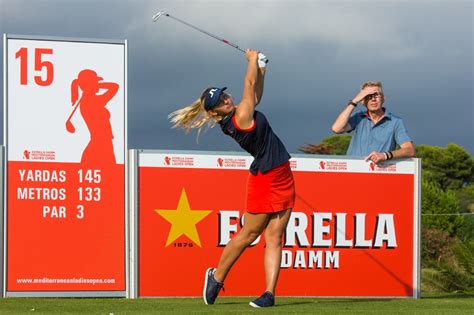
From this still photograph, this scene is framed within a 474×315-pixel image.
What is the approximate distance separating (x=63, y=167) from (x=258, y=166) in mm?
2830

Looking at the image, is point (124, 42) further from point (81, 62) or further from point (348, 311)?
point (348, 311)

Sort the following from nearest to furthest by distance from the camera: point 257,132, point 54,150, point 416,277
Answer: point 257,132 < point 54,150 < point 416,277

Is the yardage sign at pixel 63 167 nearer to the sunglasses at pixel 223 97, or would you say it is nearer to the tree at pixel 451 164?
the sunglasses at pixel 223 97

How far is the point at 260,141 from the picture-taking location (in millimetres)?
9297

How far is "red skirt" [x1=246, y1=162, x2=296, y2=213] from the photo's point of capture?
9.33 m

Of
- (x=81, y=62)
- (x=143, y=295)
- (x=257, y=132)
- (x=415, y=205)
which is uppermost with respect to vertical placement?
(x=81, y=62)

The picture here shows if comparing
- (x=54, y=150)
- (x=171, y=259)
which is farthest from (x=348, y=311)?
(x=54, y=150)

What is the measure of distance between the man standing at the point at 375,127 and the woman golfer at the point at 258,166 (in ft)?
8.53

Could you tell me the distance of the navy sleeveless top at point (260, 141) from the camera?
9.23 m

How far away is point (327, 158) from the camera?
39.1 feet

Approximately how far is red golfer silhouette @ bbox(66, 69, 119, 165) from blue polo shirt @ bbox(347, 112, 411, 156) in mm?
2812

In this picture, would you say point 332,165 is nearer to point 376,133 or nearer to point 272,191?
point 376,133

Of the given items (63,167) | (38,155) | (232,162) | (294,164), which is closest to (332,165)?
(294,164)

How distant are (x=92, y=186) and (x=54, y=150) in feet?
1.84
